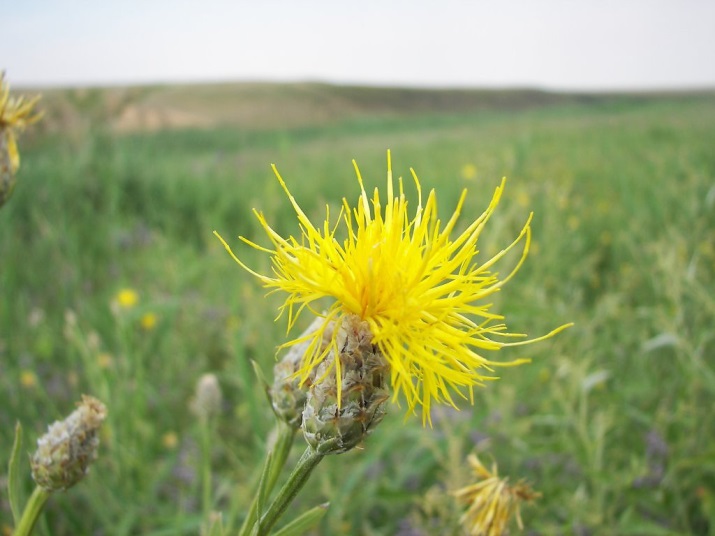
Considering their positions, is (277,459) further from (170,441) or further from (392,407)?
(170,441)

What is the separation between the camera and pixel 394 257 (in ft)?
2.60

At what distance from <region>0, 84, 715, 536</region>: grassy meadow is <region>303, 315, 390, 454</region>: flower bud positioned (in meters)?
0.08

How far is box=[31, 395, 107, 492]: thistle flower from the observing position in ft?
2.94

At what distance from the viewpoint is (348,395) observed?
0.77 metres

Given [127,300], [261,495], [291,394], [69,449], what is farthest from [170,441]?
[261,495]

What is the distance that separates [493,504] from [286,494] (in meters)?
0.50

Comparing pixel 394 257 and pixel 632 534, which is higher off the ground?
pixel 394 257

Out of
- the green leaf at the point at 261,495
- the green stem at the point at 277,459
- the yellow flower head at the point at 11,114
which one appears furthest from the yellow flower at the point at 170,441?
the green leaf at the point at 261,495

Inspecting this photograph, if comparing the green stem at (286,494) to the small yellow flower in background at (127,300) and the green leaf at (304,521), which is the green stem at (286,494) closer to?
the green leaf at (304,521)

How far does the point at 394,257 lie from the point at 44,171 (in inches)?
217

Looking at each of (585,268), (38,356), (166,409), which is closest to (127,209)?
(38,356)

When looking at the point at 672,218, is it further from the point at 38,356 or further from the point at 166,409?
the point at 38,356

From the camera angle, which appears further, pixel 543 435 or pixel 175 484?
pixel 543 435

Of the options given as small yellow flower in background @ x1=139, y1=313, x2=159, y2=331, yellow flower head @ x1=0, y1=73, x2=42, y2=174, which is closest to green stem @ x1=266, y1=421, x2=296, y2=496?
yellow flower head @ x1=0, y1=73, x2=42, y2=174
